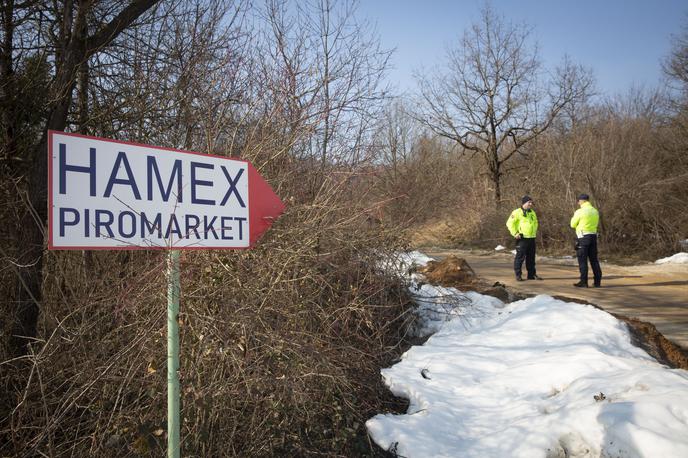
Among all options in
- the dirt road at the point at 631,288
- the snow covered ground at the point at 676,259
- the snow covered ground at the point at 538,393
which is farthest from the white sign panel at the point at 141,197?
the snow covered ground at the point at 676,259

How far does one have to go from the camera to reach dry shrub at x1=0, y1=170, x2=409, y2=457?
2.83 meters

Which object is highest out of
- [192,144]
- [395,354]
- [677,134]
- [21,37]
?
[677,134]

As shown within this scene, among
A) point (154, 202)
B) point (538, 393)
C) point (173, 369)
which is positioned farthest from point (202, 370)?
point (538, 393)

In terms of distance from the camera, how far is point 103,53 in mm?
5145

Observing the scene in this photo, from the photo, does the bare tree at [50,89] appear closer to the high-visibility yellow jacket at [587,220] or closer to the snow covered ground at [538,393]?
the snow covered ground at [538,393]

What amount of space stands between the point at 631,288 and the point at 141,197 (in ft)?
30.4

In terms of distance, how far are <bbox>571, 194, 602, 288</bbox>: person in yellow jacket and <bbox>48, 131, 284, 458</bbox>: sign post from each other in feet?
27.0

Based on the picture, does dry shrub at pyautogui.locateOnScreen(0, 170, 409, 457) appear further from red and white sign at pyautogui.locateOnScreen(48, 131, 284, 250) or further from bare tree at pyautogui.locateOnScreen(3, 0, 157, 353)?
red and white sign at pyautogui.locateOnScreen(48, 131, 284, 250)

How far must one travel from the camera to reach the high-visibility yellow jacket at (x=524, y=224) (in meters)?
9.91

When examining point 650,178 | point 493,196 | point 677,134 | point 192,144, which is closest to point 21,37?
point 192,144

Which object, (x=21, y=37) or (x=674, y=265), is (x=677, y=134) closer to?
(x=674, y=265)

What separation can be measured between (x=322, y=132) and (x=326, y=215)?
1.72 m

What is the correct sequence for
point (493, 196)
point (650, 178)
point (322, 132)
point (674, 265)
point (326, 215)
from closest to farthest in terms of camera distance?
point (326, 215) < point (322, 132) < point (674, 265) < point (650, 178) < point (493, 196)

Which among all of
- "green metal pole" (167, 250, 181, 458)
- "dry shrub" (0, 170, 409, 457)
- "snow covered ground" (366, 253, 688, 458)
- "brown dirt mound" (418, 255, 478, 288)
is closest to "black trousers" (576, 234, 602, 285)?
"brown dirt mound" (418, 255, 478, 288)
